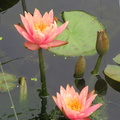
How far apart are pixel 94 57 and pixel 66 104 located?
0.78 meters

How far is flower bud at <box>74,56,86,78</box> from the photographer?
2.68 meters

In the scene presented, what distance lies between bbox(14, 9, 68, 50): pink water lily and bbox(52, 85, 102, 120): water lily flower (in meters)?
0.36

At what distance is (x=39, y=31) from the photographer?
238 cm

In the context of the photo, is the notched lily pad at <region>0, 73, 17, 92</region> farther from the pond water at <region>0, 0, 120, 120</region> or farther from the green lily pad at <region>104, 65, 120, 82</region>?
the green lily pad at <region>104, 65, 120, 82</region>

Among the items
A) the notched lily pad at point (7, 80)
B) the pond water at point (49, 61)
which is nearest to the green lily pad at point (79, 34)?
the pond water at point (49, 61)

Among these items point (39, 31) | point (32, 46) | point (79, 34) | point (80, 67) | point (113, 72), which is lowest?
point (113, 72)

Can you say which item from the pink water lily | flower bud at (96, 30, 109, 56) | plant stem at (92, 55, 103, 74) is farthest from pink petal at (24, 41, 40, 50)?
plant stem at (92, 55, 103, 74)

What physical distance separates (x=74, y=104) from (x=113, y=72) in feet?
2.09

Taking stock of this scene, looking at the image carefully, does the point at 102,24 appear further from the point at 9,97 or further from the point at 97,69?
the point at 9,97

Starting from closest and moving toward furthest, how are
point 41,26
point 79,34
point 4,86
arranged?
point 41,26
point 4,86
point 79,34

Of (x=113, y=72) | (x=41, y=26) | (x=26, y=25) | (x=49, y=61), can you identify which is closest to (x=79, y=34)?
(x=49, y=61)

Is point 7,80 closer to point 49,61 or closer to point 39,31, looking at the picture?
point 49,61

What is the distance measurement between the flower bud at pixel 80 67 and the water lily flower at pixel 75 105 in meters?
0.35

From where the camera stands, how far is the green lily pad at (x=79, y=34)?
9.69 feet
